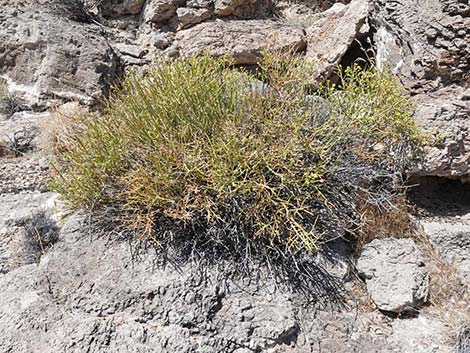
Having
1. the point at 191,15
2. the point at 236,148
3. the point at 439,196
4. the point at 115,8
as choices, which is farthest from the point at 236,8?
the point at 439,196

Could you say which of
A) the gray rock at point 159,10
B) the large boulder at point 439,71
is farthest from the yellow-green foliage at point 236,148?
the gray rock at point 159,10

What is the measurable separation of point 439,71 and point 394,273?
1.55m

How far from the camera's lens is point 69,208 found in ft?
8.79

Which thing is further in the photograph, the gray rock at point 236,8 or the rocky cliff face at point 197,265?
the gray rock at point 236,8

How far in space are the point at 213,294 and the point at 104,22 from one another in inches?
138

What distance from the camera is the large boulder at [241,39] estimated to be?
4.03m

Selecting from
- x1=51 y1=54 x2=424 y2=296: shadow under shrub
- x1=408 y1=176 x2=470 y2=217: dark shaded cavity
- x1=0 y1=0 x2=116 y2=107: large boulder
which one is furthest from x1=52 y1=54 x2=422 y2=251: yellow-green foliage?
x1=0 y1=0 x2=116 y2=107: large boulder

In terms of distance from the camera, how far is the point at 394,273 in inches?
97.8

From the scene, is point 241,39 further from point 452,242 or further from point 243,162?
point 452,242

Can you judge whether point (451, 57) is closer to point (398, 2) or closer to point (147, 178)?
point (398, 2)

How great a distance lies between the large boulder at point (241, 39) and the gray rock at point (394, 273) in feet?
7.06

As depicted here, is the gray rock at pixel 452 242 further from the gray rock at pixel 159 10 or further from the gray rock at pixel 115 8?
the gray rock at pixel 115 8

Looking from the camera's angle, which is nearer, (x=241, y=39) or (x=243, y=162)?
(x=243, y=162)

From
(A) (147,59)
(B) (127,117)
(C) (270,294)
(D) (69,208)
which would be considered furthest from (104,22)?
(C) (270,294)
